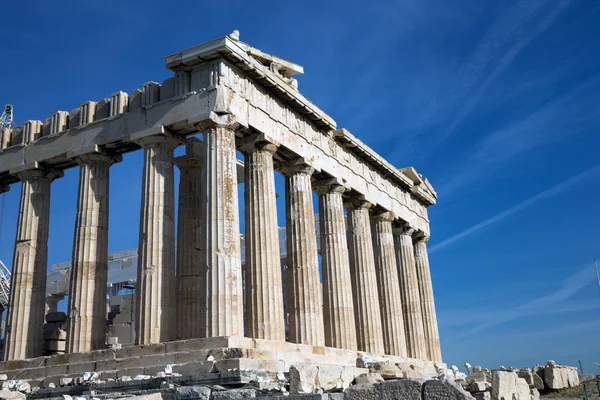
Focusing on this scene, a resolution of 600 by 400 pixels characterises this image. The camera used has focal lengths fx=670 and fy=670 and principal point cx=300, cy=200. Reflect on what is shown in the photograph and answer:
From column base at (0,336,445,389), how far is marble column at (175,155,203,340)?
5.14 m

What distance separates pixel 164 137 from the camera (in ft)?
Result: 79.1

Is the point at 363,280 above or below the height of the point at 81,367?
above

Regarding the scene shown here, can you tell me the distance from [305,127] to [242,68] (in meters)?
5.08

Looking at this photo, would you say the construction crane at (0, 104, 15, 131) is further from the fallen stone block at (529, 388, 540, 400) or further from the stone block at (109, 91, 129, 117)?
the fallen stone block at (529, 388, 540, 400)

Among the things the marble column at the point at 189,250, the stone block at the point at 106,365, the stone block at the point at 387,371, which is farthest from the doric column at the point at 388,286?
the stone block at the point at 106,365

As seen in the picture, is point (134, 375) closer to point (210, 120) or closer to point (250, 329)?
point (250, 329)

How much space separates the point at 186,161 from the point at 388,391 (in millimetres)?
18352

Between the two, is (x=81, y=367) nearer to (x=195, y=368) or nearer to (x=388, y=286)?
(x=195, y=368)

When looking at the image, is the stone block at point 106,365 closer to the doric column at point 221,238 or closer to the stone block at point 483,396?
the doric column at point 221,238

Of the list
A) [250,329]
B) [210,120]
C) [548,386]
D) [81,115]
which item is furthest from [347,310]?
[81,115]

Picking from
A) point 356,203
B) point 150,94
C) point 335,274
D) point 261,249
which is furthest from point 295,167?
point 150,94

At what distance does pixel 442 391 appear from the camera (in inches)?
416

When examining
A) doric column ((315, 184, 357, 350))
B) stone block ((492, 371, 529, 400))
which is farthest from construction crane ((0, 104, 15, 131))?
stone block ((492, 371, 529, 400))

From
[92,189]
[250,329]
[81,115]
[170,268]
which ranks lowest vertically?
[250,329]
